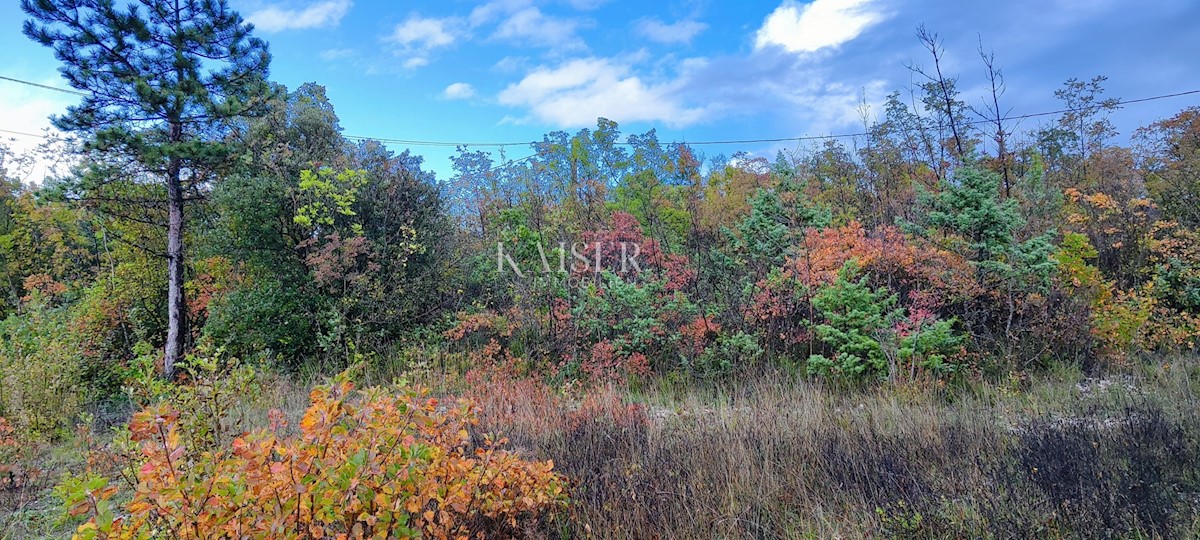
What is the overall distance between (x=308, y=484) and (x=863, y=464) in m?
3.11

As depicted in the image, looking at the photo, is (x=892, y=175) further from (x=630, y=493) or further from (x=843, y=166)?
(x=630, y=493)

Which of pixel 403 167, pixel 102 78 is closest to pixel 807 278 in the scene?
pixel 403 167

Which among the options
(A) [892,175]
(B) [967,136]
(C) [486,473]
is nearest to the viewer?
(C) [486,473]

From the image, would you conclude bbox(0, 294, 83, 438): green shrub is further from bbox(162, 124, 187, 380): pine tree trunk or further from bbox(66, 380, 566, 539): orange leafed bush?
bbox(66, 380, 566, 539): orange leafed bush

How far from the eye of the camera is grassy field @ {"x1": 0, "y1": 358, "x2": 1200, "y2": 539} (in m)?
2.67

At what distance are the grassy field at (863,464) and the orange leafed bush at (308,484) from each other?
0.95 meters

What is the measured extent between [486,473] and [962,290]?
21.5 ft

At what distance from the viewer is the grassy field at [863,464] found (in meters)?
2.67

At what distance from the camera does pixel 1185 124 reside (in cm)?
1533

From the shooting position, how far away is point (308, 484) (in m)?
1.93

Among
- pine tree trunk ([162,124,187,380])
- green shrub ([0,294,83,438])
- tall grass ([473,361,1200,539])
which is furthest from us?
pine tree trunk ([162,124,187,380])

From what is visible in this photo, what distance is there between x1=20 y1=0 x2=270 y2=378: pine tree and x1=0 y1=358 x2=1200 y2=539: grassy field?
4.16 m

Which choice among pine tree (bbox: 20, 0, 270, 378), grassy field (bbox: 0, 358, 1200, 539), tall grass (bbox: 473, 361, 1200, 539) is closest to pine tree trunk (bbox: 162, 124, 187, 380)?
pine tree (bbox: 20, 0, 270, 378)

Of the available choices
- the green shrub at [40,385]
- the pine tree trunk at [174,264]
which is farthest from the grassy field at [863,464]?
the pine tree trunk at [174,264]
